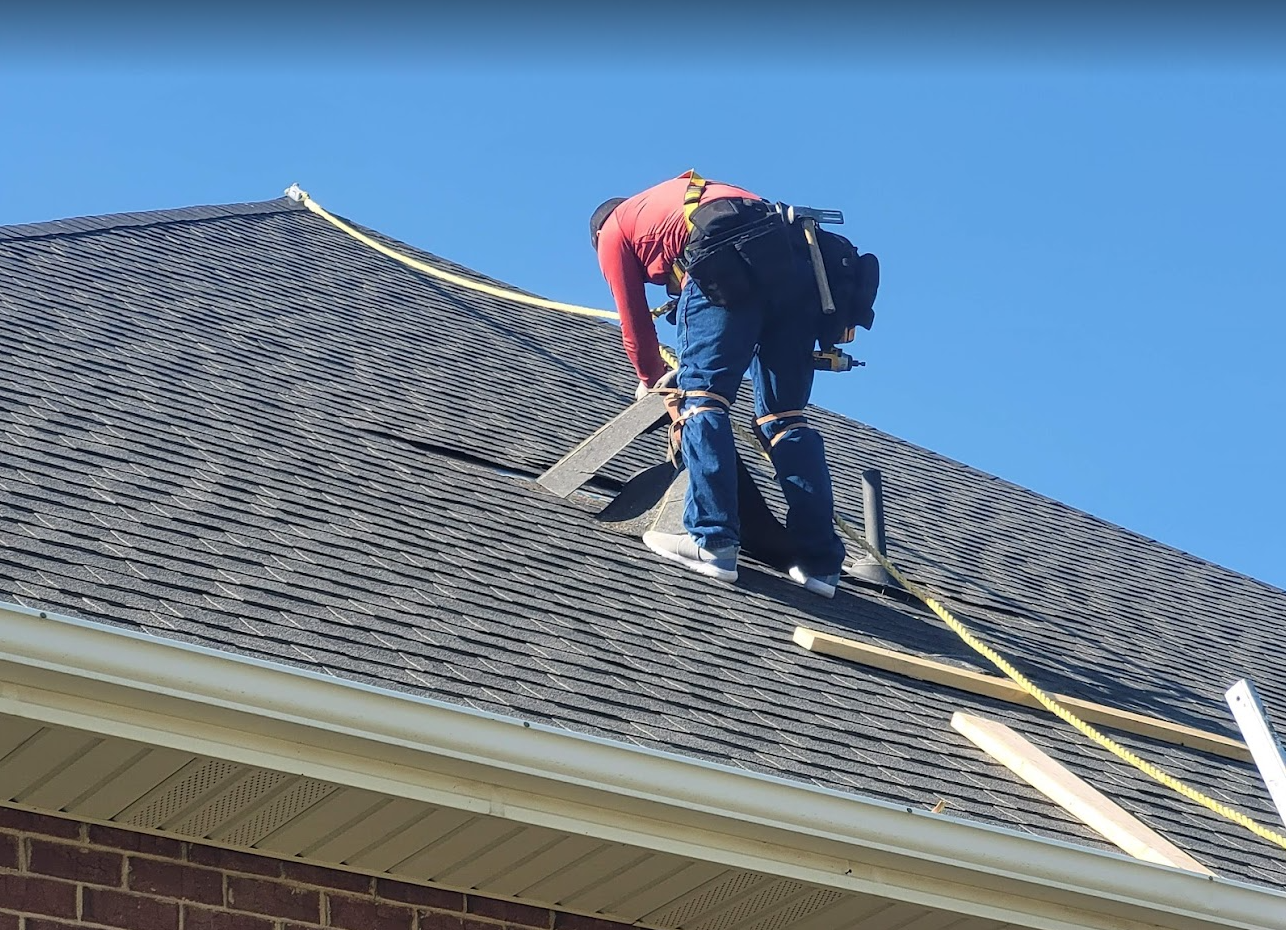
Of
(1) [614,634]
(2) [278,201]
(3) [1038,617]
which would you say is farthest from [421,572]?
(2) [278,201]

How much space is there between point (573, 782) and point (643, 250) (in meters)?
3.30

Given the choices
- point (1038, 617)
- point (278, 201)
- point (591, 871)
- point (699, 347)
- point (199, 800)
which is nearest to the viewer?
point (199, 800)

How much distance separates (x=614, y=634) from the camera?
5.56m

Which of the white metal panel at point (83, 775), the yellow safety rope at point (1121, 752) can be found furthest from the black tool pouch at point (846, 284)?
Answer: the white metal panel at point (83, 775)

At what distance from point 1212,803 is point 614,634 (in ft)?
7.10

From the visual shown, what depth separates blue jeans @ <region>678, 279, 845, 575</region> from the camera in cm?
647

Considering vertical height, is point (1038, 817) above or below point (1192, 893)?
above

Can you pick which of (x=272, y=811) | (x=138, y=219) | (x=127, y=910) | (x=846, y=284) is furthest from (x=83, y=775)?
(x=138, y=219)

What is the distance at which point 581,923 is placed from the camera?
4.46 metres

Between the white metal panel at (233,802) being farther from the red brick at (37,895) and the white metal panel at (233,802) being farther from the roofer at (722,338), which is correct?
the roofer at (722,338)

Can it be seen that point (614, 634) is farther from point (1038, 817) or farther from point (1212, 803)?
point (1212, 803)

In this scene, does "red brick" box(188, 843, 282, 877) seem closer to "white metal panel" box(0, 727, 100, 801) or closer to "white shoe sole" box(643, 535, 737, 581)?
"white metal panel" box(0, 727, 100, 801)

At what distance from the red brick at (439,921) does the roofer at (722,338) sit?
100 inches

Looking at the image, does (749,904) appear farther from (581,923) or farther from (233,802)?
(233,802)
